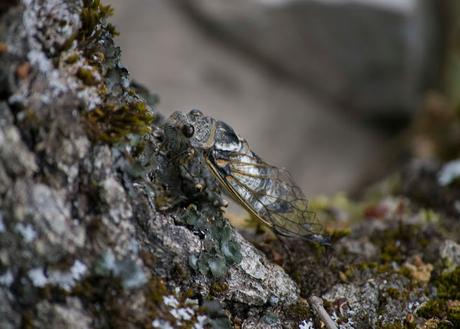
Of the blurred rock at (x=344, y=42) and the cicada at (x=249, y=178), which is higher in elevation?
the blurred rock at (x=344, y=42)

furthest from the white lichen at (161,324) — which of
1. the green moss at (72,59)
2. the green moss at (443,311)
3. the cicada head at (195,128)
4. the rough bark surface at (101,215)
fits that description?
the green moss at (443,311)

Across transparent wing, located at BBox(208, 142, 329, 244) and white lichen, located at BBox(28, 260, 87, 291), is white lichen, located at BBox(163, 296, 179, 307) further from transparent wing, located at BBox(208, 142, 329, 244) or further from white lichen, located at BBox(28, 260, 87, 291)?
transparent wing, located at BBox(208, 142, 329, 244)

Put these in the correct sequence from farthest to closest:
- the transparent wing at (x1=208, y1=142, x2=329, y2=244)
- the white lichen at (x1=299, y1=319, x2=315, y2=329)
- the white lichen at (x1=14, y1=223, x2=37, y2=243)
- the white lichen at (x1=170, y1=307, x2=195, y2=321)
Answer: the transparent wing at (x1=208, y1=142, x2=329, y2=244) → the white lichen at (x1=299, y1=319, x2=315, y2=329) → the white lichen at (x1=170, y1=307, x2=195, y2=321) → the white lichen at (x1=14, y1=223, x2=37, y2=243)

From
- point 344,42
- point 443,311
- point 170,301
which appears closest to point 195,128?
point 170,301

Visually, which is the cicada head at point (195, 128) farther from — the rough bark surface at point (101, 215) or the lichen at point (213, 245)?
the lichen at point (213, 245)

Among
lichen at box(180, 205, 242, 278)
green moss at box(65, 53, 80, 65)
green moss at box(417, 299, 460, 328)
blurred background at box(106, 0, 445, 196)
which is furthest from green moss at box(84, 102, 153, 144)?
blurred background at box(106, 0, 445, 196)

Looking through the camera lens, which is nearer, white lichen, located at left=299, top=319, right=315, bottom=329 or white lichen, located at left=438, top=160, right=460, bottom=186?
white lichen, located at left=299, top=319, right=315, bottom=329

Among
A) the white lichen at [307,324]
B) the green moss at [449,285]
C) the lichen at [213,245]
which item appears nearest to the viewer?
the lichen at [213,245]
